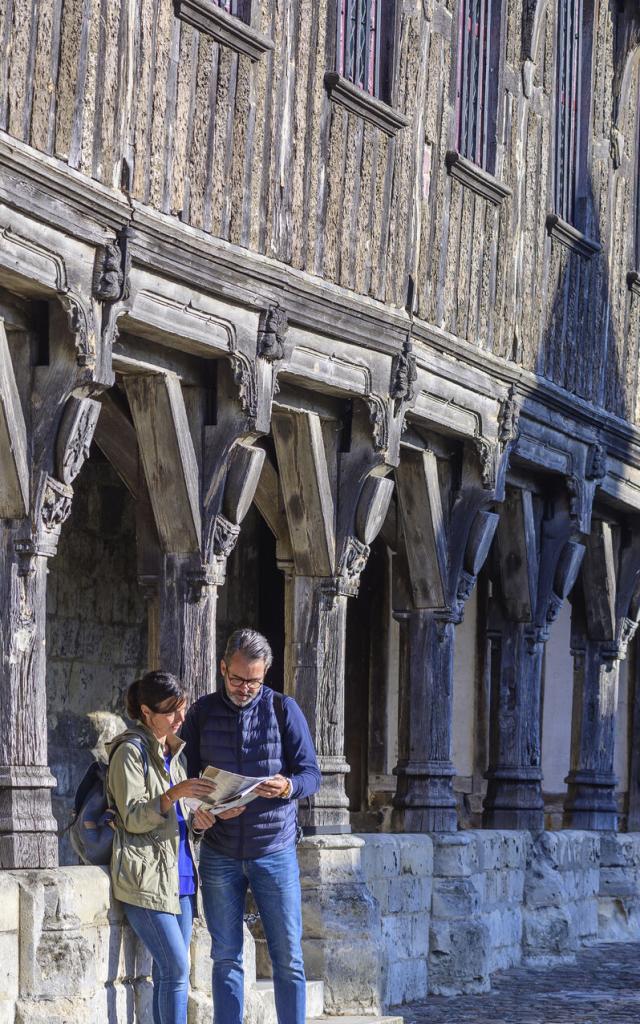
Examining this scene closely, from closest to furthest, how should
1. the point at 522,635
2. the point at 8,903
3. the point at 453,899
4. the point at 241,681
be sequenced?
the point at 241,681, the point at 8,903, the point at 453,899, the point at 522,635

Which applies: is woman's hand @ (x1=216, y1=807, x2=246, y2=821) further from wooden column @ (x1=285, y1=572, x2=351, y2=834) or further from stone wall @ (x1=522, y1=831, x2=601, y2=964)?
stone wall @ (x1=522, y1=831, x2=601, y2=964)

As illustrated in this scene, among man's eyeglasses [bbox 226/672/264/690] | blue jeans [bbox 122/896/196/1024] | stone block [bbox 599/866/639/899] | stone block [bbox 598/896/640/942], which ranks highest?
man's eyeglasses [bbox 226/672/264/690]

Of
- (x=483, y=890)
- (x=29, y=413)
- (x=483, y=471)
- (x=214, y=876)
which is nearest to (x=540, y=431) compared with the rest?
(x=483, y=471)

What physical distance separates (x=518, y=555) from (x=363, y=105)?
350cm

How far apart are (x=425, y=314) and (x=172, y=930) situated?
447 cm

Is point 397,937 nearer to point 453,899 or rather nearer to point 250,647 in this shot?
point 453,899

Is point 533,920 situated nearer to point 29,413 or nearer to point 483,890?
point 483,890

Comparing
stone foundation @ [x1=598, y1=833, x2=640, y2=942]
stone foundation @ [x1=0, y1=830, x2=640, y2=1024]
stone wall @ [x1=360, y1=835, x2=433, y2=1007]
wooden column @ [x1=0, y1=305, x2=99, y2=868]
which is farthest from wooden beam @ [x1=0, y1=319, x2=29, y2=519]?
stone foundation @ [x1=598, y1=833, x2=640, y2=942]

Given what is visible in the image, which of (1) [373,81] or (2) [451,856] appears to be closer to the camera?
(1) [373,81]

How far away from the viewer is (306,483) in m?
9.32

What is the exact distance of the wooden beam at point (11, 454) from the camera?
705 cm

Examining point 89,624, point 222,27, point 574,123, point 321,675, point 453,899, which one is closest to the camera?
point 222,27

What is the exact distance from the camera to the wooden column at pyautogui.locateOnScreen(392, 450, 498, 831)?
10.6 m

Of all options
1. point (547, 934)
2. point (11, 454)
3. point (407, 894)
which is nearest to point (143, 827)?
point (11, 454)
